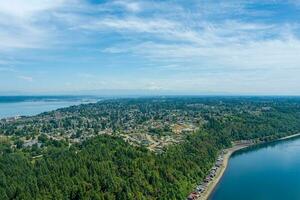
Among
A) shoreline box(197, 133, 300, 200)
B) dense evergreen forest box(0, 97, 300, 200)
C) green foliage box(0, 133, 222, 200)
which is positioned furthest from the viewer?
shoreline box(197, 133, 300, 200)

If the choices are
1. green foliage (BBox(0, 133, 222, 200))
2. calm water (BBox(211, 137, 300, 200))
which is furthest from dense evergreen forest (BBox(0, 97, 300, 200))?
calm water (BBox(211, 137, 300, 200))

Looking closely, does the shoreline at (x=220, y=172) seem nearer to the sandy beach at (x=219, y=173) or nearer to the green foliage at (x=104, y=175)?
the sandy beach at (x=219, y=173)

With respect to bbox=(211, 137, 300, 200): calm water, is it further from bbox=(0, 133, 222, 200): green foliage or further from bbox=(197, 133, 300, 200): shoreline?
bbox=(0, 133, 222, 200): green foliage

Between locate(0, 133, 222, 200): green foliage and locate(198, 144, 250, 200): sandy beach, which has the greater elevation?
locate(0, 133, 222, 200): green foliage

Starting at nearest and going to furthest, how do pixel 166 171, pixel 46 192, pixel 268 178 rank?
pixel 46 192
pixel 166 171
pixel 268 178

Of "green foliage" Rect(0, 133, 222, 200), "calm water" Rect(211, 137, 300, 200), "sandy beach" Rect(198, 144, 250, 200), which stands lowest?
"calm water" Rect(211, 137, 300, 200)

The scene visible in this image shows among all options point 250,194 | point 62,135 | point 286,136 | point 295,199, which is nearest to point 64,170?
point 250,194

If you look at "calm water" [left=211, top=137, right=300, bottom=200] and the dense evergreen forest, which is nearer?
the dense evergreen forest

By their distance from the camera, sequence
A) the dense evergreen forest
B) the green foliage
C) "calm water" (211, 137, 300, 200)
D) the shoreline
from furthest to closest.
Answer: "calm water" (211, 137, 300, 200), the shoreline, the dense evergreen forest, the green foliage

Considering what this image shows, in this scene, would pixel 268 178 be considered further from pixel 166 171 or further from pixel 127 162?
pixel 127 162
